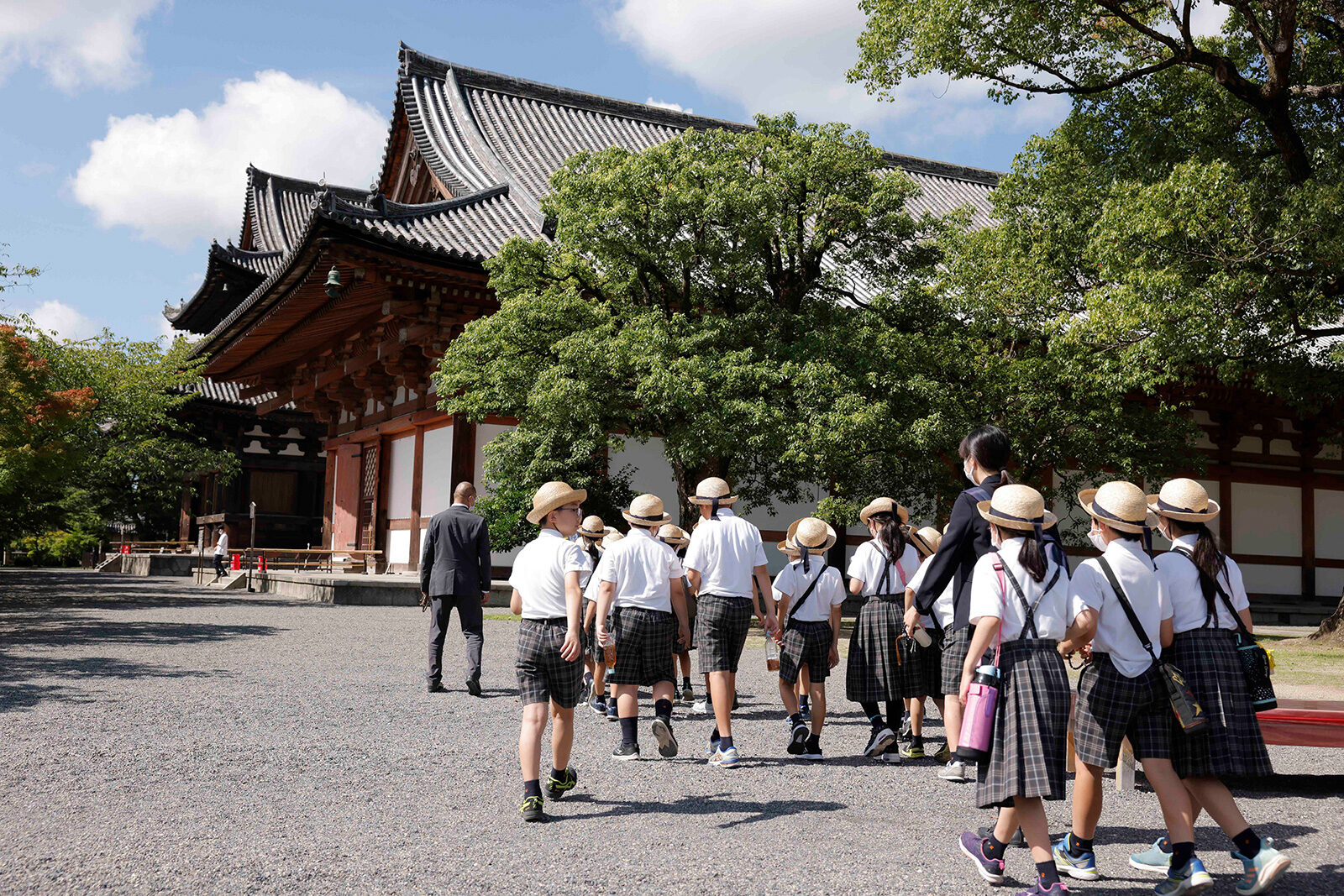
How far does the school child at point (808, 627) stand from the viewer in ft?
19.5

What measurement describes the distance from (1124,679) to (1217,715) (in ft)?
1.36

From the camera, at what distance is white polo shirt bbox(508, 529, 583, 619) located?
4.59m

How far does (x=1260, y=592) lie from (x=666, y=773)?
61.3 ft

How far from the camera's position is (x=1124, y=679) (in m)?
3.64

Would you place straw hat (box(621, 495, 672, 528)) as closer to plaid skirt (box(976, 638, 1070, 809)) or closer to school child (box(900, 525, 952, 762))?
school child (box(900, 525, 952, 762))

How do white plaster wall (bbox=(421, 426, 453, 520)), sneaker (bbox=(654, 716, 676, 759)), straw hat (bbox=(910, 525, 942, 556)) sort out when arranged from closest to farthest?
sneaker (bbox=(654, 716, 676, 759))
straw hat (bbox=(910, 525, 942, 556))
white plaster wall (bbox=(421, 426, 453, 520))

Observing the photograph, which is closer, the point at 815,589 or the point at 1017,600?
the point at 1017,600

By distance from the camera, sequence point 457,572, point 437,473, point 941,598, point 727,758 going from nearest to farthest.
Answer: point 941,598, point 727,758, point 457,572, point 437,473

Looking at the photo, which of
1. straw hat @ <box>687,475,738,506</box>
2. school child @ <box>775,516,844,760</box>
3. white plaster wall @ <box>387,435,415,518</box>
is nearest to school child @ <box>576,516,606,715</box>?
straw hat @ <box>687,475,738,506</box>

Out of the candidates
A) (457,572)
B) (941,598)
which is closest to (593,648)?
(457,572)

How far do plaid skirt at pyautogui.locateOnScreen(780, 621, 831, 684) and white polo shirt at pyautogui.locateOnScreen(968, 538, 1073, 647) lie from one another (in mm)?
2471

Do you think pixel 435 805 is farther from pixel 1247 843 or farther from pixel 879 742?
pixel 1247 843

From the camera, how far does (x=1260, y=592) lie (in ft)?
65.6

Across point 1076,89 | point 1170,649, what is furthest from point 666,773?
point 1076,89
